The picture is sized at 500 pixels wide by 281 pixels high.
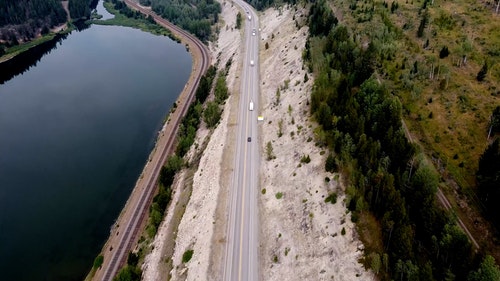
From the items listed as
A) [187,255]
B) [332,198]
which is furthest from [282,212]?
[187,255]

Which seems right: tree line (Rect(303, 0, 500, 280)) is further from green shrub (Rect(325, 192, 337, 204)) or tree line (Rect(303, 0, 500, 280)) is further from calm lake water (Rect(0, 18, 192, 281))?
calm lake water (Rect(0, 18, 192, 281))

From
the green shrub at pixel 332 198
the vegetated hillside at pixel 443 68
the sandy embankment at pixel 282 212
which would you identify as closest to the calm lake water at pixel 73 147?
the sandy embankment at pixel 282 212

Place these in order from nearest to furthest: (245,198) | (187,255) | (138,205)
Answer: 1. (187,255)
2. (245,198)
3. (138,205)

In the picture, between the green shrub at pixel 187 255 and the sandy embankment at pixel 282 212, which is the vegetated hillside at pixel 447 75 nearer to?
the sandy embankment at pixel 282 212

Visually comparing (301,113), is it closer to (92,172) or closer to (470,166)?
(470,166)

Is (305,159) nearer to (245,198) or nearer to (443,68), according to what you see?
(245,198)

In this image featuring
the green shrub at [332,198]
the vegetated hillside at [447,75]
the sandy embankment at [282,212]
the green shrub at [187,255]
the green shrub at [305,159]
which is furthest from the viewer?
the green shrub at [305,159]
